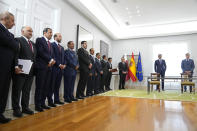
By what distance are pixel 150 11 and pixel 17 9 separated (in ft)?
15.8

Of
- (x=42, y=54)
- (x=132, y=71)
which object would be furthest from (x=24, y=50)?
(x=132, y=71)

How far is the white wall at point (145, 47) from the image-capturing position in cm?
729

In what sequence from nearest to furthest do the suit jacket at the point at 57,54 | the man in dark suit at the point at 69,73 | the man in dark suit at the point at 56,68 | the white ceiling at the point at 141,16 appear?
the man in dark suit at the point at 56,68 → the suit jacket at the point at 57,54 → the man in dark suit at the point at 69,73 → the white ceiling at the point at 141,16

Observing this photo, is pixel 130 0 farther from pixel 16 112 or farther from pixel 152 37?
pixel 16 112

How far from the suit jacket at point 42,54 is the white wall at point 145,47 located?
6241 mm

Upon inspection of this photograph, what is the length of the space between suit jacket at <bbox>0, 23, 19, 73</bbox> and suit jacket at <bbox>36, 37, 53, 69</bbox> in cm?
61

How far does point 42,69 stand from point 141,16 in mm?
5215

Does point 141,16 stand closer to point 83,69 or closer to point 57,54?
point 83,69

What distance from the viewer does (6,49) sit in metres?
1.81

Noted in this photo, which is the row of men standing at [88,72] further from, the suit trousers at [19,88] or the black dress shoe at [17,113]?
the black dress shoe at [17,113]

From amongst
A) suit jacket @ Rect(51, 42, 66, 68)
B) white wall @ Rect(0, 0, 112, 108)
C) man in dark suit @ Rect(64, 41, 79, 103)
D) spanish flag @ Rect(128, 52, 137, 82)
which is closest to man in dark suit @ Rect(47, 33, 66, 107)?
suit jacket @ Rect(51, 42, 66, 68)

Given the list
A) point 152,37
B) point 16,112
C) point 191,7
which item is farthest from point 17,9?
point 152,37

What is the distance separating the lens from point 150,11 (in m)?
5.75

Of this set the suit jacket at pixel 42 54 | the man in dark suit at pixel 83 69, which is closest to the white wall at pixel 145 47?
the man in dark suit at pixel 83 69
